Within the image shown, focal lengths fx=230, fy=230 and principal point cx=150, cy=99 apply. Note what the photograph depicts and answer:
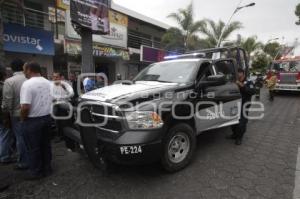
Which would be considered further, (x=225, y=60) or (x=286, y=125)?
(x=286, y=125)

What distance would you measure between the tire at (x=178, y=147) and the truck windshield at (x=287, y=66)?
525 inches

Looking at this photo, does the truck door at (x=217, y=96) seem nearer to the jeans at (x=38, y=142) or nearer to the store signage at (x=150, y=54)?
the jeans at (x=38, y=142)

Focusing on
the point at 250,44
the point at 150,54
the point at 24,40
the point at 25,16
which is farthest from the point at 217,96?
the point at 250,44

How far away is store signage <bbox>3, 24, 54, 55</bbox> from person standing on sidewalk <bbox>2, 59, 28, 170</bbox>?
677cm

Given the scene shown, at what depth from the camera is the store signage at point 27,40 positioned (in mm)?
9625

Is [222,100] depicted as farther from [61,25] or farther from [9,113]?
[61,25]

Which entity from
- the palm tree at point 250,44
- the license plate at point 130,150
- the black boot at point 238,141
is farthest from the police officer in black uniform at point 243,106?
the palm tree at point 250,44

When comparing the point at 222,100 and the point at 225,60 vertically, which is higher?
the point at 225,60

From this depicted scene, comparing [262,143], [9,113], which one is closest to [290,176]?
[262,143]

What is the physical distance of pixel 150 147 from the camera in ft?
10.5

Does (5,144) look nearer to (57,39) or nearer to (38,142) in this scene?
(38,142)

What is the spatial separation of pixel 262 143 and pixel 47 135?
4.45 metres

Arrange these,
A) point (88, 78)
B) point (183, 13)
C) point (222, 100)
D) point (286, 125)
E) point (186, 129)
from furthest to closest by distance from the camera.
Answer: point (183, 13) → point (88, 78) → point (286, 125) → point (222, 100) → point (186, 129)

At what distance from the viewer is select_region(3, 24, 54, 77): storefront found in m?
9.65
